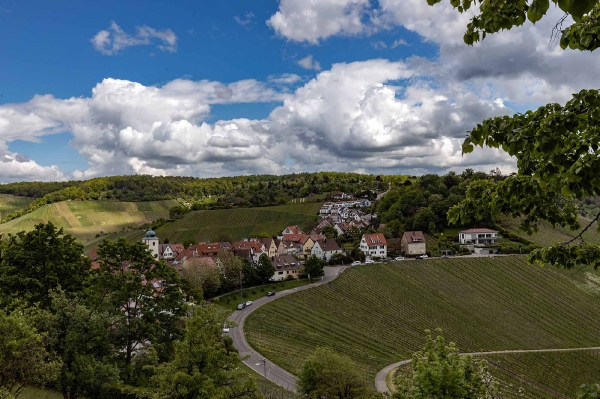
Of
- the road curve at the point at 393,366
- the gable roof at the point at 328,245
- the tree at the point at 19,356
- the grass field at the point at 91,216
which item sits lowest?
the road curve at the point at 393,366

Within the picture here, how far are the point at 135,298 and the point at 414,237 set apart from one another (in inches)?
2792

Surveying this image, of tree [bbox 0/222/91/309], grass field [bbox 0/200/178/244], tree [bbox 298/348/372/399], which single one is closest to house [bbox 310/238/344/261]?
tree [bbox 298/348/372/399]

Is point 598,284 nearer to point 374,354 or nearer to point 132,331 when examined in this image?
point 374,354

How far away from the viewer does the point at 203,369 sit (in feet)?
44.1

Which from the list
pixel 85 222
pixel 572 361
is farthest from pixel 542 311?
pixel 85 222

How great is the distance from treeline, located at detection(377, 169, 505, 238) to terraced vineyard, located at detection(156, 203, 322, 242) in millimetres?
25931

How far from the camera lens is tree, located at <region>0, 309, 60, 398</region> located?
12.2 m

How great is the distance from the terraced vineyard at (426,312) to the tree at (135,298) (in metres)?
19.7

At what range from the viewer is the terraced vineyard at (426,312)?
45.3 meters

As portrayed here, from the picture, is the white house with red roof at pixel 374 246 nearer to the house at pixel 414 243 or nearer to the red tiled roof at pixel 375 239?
the red tiled roof at pixel 375 239

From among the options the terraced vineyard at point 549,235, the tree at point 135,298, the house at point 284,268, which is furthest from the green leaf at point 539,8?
the terraced vineyard at point 549,235

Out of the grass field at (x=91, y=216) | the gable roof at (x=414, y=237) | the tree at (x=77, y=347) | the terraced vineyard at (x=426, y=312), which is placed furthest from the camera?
the grass field at (x=91, y=216)

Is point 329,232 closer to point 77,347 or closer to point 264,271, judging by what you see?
point 264,271

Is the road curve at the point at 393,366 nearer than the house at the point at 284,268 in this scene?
Yes
